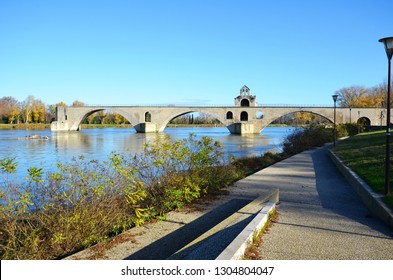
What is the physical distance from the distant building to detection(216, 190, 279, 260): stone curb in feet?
240

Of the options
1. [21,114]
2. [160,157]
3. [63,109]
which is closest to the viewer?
[160,157]

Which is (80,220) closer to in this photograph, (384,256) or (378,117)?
(384,256)

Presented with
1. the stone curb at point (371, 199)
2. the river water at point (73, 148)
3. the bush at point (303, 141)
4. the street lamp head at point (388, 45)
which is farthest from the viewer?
the bush at point (303, 141)

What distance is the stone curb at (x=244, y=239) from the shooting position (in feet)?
12.9

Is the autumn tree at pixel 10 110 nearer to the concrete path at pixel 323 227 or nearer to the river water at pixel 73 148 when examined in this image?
the river water at pixel 73 148

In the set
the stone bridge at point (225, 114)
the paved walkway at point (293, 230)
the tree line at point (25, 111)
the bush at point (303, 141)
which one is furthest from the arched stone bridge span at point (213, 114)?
the paved walkway at point (293, 230)

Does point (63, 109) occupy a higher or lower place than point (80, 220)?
higher

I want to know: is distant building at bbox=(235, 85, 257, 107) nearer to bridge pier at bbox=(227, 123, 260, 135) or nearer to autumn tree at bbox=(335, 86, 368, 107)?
bridge pier at bbox=(227, 123, 260, 135)

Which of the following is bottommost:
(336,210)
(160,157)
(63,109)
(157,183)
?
(336,210)

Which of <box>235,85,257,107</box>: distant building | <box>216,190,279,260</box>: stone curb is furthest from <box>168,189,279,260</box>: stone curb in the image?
<box>235,85,257,107</box>: distant building

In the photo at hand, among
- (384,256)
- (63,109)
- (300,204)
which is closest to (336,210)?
(300,204)

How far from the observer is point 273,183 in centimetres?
1023

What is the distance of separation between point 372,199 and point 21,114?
98196 mm

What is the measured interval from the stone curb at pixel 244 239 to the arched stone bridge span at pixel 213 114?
61429 millimetres
